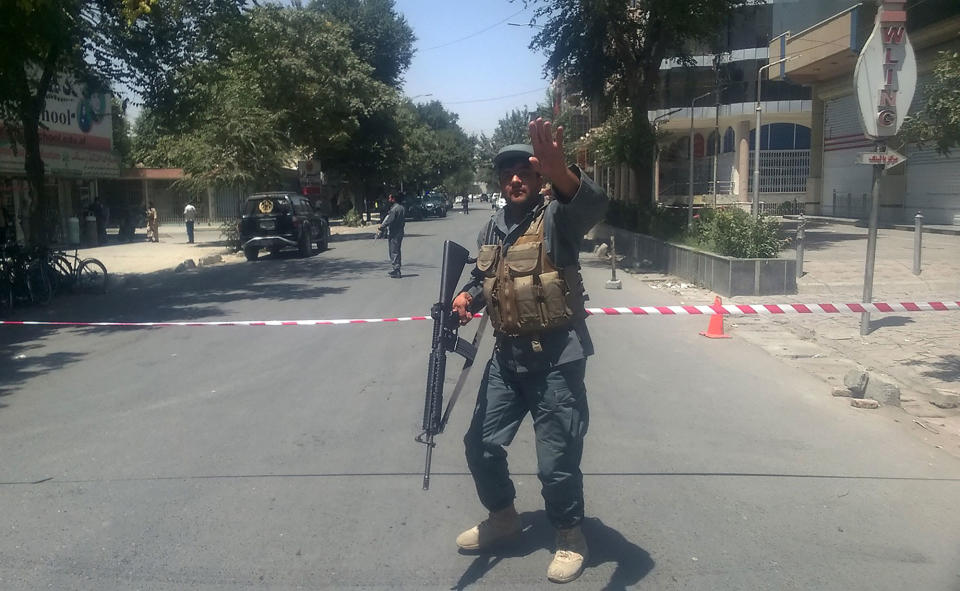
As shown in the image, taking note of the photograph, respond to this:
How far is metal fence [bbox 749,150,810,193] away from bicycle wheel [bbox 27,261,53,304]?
32.4 m

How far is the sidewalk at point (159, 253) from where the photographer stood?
73.1ft

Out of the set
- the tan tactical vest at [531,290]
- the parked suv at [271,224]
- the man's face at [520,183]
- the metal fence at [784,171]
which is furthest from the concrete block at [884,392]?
the metal fence at [784,171]

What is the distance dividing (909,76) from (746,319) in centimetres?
360

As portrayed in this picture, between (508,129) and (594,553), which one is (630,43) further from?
(508,129)

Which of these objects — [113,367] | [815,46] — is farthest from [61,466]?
[815,46]

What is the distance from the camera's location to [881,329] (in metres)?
10.6

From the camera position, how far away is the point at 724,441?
6156mm

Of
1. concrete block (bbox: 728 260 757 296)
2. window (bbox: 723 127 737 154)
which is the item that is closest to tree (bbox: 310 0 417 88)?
window (bbox: 723 127 737 154)

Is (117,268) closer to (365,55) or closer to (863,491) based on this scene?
(863,491)

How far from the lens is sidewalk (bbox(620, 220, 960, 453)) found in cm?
790

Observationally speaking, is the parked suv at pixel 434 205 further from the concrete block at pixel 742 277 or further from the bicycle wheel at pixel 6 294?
the concrete block at pixel 742 277

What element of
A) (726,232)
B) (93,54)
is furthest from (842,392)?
(93,54)

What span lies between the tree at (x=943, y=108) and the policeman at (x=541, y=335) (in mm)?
5533

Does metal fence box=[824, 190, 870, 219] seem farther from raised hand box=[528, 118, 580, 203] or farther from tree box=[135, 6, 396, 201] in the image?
raised hand box=[528, 118, 580, 203]
